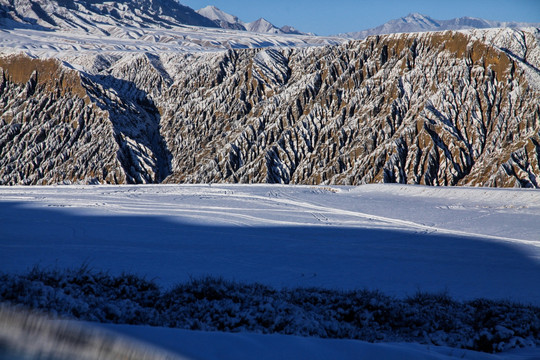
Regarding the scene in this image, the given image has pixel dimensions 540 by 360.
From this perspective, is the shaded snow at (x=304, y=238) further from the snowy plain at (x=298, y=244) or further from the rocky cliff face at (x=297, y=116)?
the rocky cliff face at (x=297, y=116)

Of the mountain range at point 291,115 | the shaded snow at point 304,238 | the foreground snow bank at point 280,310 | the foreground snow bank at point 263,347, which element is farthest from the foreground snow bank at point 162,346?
the mountain range at point 291,115

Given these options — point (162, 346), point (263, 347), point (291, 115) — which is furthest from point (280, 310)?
point (291, 115)

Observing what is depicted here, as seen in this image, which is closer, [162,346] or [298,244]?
[162,346]

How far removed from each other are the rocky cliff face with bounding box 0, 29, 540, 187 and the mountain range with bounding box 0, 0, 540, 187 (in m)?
0.15

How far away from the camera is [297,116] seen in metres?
53.2

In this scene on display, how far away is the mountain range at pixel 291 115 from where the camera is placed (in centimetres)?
4472

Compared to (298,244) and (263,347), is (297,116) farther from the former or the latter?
(263,347)

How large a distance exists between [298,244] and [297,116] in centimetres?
4003

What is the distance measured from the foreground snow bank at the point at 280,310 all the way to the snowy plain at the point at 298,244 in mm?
1065

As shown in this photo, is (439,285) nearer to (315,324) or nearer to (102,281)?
(315,324)

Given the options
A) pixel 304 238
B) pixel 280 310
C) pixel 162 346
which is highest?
pixel 162 346

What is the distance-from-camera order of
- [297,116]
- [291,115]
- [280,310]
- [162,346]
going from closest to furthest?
[162,346], [280,310], [297,116], [291,115]

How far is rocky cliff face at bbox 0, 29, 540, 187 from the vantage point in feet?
146

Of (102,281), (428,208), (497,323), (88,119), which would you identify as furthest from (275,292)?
(88,119)
